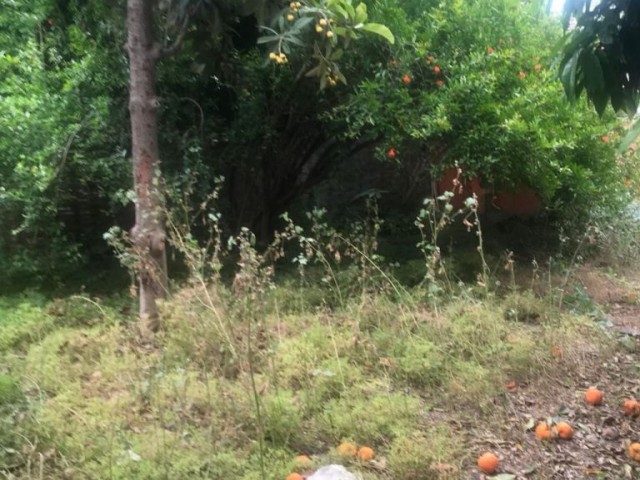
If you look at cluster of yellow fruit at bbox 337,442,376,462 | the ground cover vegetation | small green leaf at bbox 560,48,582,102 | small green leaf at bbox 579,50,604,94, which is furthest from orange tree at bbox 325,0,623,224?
cluster of yellow fruit at bbox 337,442,376,462

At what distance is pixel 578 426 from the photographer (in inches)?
125

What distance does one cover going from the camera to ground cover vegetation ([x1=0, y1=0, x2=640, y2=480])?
2.95m

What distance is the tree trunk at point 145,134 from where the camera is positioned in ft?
13.4

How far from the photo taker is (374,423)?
2984 mm

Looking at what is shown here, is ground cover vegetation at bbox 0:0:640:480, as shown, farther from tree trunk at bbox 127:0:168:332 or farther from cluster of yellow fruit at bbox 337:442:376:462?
tree trunk at bbox 127:0:168:332

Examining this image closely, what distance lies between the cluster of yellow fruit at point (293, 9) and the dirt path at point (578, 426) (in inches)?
103

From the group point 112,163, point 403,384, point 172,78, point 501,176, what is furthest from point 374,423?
point 172,78

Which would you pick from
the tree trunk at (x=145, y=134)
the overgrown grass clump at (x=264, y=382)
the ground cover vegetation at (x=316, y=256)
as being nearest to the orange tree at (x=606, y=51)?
the ground cover vegetation at (x=316, y=256)

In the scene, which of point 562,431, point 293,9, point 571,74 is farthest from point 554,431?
point 293,9

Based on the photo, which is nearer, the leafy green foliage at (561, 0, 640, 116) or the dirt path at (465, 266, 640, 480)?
the leafy green foliage at (561, 0, 640, 116)

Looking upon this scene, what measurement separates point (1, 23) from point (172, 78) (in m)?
1.77

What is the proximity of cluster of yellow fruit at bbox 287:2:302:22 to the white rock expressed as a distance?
2711 mm

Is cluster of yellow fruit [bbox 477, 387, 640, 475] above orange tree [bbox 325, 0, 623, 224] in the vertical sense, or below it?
below

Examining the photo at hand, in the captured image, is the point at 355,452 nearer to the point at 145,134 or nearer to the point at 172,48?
the point at 145,134
